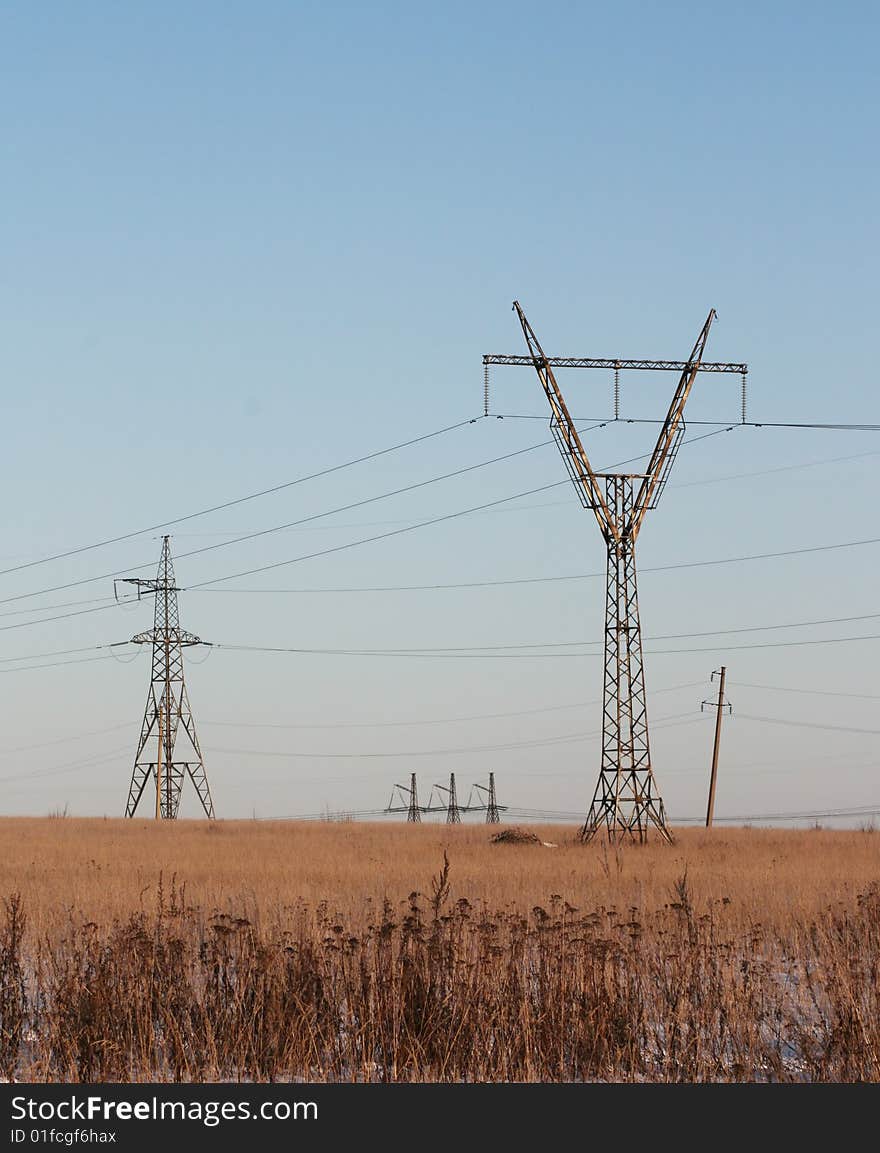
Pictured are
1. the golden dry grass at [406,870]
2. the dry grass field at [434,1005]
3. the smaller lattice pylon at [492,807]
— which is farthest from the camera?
the smaller lattice pylon at [492,807]

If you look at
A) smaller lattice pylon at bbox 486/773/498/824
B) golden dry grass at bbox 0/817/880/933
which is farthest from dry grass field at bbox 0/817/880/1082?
smaller lattice pylon at bbox 486/773/498/824

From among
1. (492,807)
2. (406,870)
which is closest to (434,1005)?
(406,870)

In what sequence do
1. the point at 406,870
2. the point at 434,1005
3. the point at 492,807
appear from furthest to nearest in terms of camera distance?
the point at 492,807, the point at 406,870, the point at 434,1005

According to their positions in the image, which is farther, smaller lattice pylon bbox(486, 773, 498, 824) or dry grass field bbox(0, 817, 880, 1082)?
smaller lattice pylon bbox(486, 773, 498, 824)

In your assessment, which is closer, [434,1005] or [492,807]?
[434,1005]

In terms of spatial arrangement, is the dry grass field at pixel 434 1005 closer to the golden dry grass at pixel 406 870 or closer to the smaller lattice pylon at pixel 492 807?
the golden dry grass at pixel 406 870

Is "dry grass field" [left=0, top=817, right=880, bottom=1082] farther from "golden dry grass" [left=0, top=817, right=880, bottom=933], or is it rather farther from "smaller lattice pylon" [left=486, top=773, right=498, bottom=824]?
"smaller lattice pylon" [left=486, top=773, right=498, bottom=824]

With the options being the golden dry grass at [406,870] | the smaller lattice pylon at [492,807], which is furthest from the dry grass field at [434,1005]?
the smaller lattice pylon at [492,807]

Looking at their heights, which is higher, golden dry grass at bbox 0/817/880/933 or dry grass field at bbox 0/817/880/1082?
dry grass field at bbox 0/817/880/1082

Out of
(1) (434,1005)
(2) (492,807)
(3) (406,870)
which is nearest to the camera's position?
(1) (434,1005)

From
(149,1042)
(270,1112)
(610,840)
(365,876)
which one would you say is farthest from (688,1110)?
(610,840)

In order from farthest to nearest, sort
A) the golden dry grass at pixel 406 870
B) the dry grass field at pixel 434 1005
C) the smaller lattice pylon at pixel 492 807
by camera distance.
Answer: the smaller lattice pylon at pixel 492 807
the golden dry grass at pixel 406 870
the dry grass field at pixel 434 1005

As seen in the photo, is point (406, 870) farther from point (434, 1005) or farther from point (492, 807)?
point (492, 807)

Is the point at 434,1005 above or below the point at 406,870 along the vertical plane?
above
